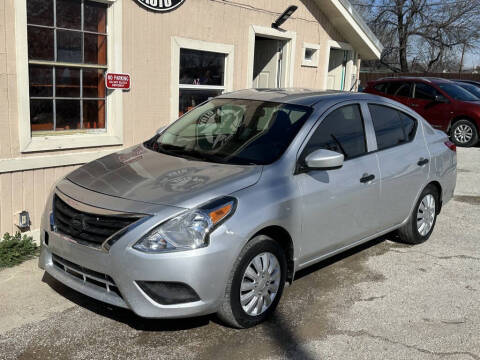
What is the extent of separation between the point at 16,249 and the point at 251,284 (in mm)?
2742

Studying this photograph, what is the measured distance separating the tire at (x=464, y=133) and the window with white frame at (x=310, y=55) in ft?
19.9

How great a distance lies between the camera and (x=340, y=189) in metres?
4.29

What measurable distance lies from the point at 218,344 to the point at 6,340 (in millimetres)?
1470

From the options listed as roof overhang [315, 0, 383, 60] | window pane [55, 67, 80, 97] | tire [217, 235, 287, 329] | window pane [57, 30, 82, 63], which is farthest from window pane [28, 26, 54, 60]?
roof overhang [315, 0, 383, 60]

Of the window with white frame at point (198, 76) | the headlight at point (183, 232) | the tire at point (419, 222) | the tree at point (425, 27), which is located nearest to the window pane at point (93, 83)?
the window with white frame at point (198, 76)

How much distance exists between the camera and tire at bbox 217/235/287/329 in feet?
11.5

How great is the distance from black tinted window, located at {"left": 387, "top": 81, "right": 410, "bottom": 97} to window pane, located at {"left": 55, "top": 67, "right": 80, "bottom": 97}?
10920 millimetres

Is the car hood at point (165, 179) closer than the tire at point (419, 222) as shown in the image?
Yes

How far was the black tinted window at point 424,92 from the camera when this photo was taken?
46.3ft

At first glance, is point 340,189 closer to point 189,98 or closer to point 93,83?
point 93,83

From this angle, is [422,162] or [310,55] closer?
[422,162]

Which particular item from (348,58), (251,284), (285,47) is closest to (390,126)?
(251,284)

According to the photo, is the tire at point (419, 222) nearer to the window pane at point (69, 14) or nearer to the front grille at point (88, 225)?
the front grille at point (88, 225)

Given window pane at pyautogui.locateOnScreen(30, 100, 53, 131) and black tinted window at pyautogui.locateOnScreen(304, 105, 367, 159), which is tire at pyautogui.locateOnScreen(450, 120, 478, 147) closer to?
black tinted window at pyautogui.locateOnScreen(304, 105, 367, 159)
